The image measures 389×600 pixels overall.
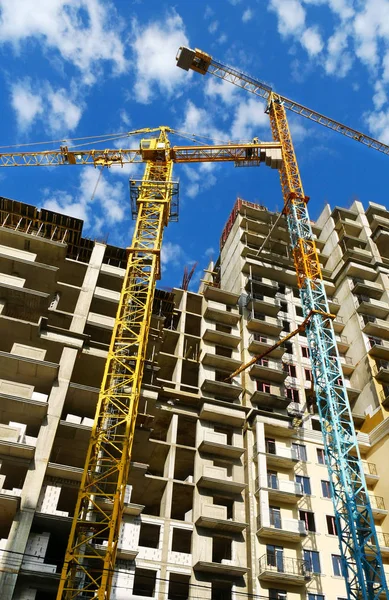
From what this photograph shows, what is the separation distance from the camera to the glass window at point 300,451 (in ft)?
161

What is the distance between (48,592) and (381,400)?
35.1 m

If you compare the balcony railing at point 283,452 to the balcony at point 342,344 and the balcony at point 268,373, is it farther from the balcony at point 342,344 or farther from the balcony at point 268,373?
the balcony at point 342,344

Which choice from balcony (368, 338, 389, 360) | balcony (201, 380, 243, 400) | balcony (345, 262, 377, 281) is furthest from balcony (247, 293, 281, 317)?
balcony (345, 262, 377, 281)

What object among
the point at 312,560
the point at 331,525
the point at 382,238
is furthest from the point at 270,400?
the point at 382,238

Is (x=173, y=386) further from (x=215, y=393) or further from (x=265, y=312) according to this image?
(x=265, y=312)

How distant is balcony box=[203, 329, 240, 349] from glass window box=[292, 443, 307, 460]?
40.0 feet

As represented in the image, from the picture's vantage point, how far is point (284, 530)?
41.8 m

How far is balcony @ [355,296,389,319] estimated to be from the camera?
2512 inches

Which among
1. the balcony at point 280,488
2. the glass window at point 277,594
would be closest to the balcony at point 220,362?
the balcony at point 280,488

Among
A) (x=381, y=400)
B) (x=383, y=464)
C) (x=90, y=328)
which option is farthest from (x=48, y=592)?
(x=381, y=400)

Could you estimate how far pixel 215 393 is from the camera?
2028 inches

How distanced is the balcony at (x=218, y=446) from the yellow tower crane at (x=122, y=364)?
837cm

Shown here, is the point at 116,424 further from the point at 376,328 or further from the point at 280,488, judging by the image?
the point at 376,328

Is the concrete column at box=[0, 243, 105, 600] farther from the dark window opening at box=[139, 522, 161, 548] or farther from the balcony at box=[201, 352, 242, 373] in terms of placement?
the balcony at box=[201, 352, 242, 373]
